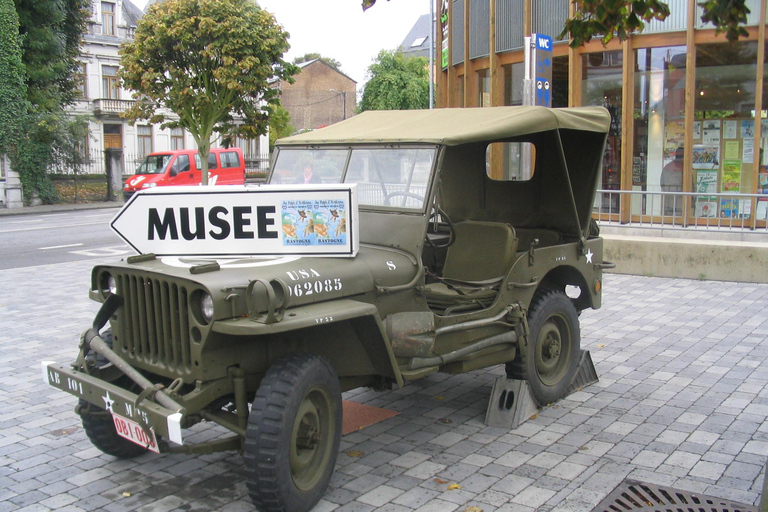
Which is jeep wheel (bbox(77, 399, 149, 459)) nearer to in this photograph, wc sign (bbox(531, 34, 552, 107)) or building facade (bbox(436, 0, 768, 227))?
wc sign (bbox(531, 34, 552, 107))

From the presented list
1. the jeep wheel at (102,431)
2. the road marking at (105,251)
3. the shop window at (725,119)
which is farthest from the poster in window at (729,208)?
the road marking at (105,251)

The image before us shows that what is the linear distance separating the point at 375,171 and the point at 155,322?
1.89 meters

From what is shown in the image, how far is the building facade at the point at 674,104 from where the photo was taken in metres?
12.3

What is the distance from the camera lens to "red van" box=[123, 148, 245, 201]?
24469 millimetres

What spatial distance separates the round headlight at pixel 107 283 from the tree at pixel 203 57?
617 inches


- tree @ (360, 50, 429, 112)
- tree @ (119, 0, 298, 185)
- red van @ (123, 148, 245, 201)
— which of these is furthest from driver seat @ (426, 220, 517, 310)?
tree @ (360, 50, 429, 112)

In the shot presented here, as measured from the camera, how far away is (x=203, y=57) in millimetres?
19516

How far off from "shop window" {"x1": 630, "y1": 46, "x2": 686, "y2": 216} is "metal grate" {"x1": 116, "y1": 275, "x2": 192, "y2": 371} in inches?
452

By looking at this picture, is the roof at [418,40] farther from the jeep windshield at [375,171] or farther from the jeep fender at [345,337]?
the jeep fender at [345,337]

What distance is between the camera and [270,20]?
2064 centimetres

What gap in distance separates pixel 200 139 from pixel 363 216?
53.9 feet

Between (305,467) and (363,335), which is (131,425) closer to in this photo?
(305,467)

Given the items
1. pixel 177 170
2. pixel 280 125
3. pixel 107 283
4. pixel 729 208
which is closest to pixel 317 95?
pixel 280 125

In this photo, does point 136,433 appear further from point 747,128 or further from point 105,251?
point 747,128
